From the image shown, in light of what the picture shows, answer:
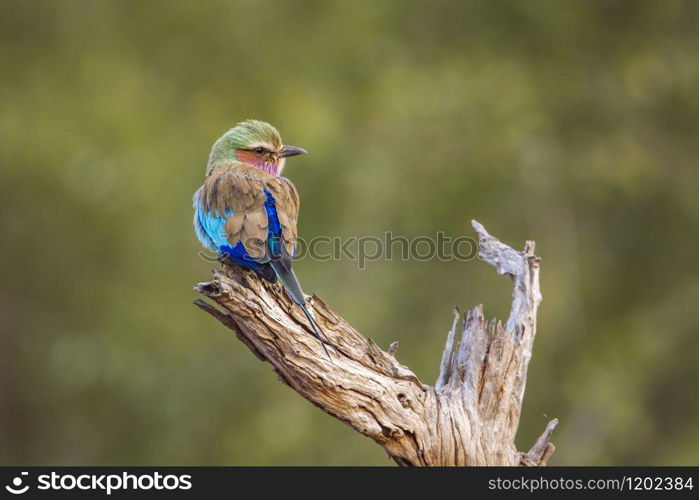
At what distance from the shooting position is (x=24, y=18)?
10.1m

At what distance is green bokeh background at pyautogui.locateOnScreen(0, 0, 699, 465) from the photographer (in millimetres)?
9469

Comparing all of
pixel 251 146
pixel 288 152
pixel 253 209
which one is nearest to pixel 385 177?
pixel 288 152

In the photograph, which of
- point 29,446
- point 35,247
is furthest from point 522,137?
point 29,446

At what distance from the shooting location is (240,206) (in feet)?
15.8

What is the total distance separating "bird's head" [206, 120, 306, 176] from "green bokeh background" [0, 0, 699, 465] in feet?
12.1

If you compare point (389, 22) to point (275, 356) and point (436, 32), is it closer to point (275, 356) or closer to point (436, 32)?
point (436, 32)

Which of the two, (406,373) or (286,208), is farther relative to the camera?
(286,208)

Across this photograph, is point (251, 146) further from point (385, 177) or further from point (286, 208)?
point (385, 177)

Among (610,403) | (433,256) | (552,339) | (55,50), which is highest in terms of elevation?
(55,50)

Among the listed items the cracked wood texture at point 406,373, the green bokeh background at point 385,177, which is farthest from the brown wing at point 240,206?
the green bokeh background at point 385,177

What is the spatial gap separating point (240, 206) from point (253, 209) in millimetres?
74

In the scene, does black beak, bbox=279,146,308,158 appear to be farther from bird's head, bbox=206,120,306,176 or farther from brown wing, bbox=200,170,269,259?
brown wing, bbox=200,170,269,259

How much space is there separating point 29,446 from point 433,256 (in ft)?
19.3

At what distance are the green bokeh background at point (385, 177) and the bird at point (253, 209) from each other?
375 cm
